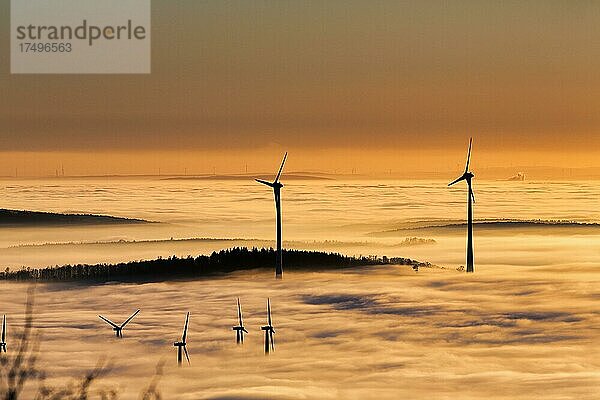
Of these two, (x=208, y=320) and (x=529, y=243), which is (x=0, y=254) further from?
(x=208, y=320)

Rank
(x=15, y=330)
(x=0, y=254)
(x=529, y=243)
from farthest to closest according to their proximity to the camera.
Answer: (x=529, y=243) → (x=0, y=254) → (x=15, y=330)

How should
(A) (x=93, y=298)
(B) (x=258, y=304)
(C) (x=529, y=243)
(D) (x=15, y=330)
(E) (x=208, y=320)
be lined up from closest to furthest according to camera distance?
(D) (x=15, y=330)
(E) (x=208, y=320)
(B) (x=258, y=304)
(A) (x=93, y=298)
(C) (x=529, y=243)

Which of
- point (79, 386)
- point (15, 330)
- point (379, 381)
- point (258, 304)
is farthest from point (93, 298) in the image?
point (79, 386)

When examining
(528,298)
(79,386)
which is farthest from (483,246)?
(79,386)

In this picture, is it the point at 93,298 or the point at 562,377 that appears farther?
the point at 93,298

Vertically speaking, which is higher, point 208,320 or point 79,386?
point 79,386

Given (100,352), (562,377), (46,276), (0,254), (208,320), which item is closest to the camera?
(562,377)

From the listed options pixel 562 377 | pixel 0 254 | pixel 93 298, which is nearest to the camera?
pixel 562 377

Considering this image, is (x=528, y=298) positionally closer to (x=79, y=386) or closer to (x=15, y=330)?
(x=15, y=330)

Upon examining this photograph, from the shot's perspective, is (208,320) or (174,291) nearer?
(208,320)
